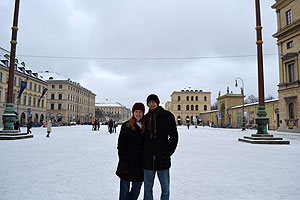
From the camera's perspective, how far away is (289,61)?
31609 millimetres

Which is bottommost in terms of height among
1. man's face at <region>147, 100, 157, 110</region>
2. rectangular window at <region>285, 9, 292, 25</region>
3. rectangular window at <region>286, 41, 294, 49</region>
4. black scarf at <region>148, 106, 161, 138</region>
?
black scarf at <region>148, 106, 161, 138</region>

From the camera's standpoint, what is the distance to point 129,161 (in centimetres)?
325

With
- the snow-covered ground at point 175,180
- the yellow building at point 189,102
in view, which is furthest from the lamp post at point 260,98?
the yellow building at point 189,102

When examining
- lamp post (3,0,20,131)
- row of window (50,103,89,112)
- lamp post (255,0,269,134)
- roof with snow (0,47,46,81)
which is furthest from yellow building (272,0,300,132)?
row of window (50,103,89,112)

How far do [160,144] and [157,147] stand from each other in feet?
0.21

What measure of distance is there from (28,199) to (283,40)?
1492 inches

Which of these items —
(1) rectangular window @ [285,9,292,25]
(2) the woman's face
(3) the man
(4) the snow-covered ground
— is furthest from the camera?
(1) rectangular window @ [285,9,292,25]

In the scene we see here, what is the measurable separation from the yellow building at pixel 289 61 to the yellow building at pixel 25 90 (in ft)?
138

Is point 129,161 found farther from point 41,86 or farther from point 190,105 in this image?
point 190,105

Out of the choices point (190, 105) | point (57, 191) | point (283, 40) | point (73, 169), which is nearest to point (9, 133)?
point (73, 169)

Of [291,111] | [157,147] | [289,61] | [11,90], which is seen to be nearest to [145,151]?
[157,147]

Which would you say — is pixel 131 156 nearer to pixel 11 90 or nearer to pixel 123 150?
pixel 123 150

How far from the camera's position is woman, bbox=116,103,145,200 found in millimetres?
3229

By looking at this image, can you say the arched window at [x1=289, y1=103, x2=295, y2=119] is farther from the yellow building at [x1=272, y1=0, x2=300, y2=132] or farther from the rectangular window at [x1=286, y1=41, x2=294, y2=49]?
the rectangular window at [x1=286, y1=41, x2=294, y2=49]
